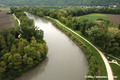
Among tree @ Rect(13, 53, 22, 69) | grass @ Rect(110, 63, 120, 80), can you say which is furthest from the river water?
grass @ Rect(110, 63, 120, 80)

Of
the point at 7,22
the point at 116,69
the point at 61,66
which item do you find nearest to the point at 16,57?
the point at 61,66

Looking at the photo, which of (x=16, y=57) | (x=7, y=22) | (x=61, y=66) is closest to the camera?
(x=16, y=57)

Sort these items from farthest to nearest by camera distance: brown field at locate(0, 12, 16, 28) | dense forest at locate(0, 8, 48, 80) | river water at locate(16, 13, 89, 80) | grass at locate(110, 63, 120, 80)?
brown field at locate(0, 12, 16, 28) < river water at locate(16, 13, 89, 80) < grass at locate(110, 63, 120, 80) < dense forest at locate(0, 8, 48, 80)

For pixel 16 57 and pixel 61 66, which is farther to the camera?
pixel 61 66

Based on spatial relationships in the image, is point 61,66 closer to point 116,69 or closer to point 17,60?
point 17,60

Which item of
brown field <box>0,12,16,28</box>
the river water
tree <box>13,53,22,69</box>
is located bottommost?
the river water

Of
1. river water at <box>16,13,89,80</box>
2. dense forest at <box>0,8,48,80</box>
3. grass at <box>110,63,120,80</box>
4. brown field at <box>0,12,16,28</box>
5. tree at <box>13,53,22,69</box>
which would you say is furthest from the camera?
brown field at <box>0,12,16,28</box>

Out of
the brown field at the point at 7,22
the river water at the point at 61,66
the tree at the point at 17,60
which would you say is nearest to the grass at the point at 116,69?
the river water at the point at 61,66

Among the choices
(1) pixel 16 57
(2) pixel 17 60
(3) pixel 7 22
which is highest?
(3) pixel 7 22

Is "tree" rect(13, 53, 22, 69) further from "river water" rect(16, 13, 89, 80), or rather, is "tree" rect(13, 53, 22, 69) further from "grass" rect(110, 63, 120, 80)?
"grass" rect(110, 63, 120, 80)

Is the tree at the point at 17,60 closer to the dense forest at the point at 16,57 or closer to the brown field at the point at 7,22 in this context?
the dense forest at the point at 16,57

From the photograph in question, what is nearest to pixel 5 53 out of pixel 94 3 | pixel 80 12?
pixel 80 12

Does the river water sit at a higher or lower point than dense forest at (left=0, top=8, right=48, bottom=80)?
lower
